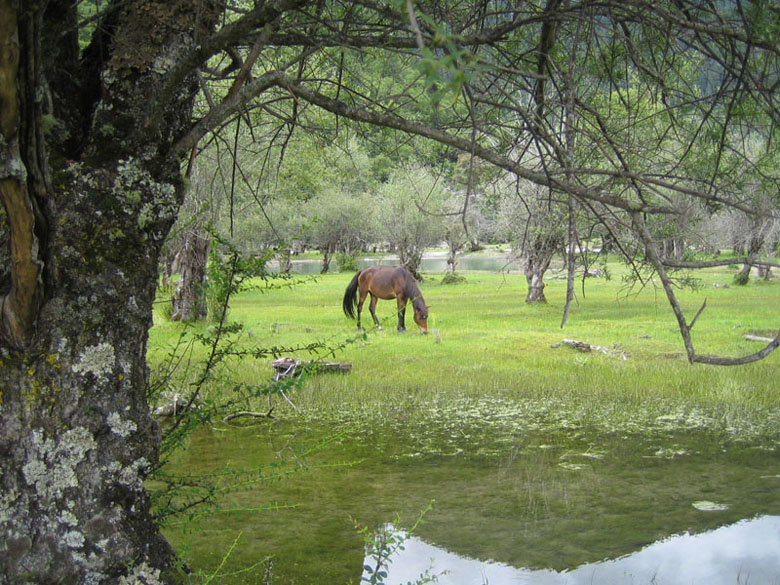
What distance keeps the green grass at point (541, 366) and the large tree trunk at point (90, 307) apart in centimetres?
176

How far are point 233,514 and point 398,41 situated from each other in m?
3.96

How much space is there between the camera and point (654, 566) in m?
5.01

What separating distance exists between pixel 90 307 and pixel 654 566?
13.4 feet

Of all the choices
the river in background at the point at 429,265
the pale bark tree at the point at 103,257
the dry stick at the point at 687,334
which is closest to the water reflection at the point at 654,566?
the pale bark tree at the point at 103,257

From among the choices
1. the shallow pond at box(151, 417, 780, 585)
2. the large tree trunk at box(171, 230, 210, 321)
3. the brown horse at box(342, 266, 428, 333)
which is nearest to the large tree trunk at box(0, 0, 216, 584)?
the shallow pond at box(151, 417, 780, 585)

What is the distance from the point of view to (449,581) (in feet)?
15.9

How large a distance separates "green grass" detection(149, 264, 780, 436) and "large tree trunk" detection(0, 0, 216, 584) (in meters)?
1.76

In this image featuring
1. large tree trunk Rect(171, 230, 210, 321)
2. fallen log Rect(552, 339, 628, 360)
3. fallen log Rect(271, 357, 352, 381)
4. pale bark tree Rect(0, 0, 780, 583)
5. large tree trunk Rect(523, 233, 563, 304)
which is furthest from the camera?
large tree trunk Rect(523, 233, 563, 304)

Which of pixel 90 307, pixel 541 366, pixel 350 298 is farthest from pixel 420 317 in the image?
pixel 90 307

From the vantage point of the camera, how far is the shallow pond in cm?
495

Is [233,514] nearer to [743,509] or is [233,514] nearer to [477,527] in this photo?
[477,527]

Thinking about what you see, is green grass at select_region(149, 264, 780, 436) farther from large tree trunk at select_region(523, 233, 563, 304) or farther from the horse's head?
large tree trunk at select_region(523, 233, 563, 304)

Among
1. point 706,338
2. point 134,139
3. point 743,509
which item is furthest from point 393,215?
point 134,139

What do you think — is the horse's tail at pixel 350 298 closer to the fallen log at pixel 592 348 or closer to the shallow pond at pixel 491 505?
the fallen log at pixel 592 348
